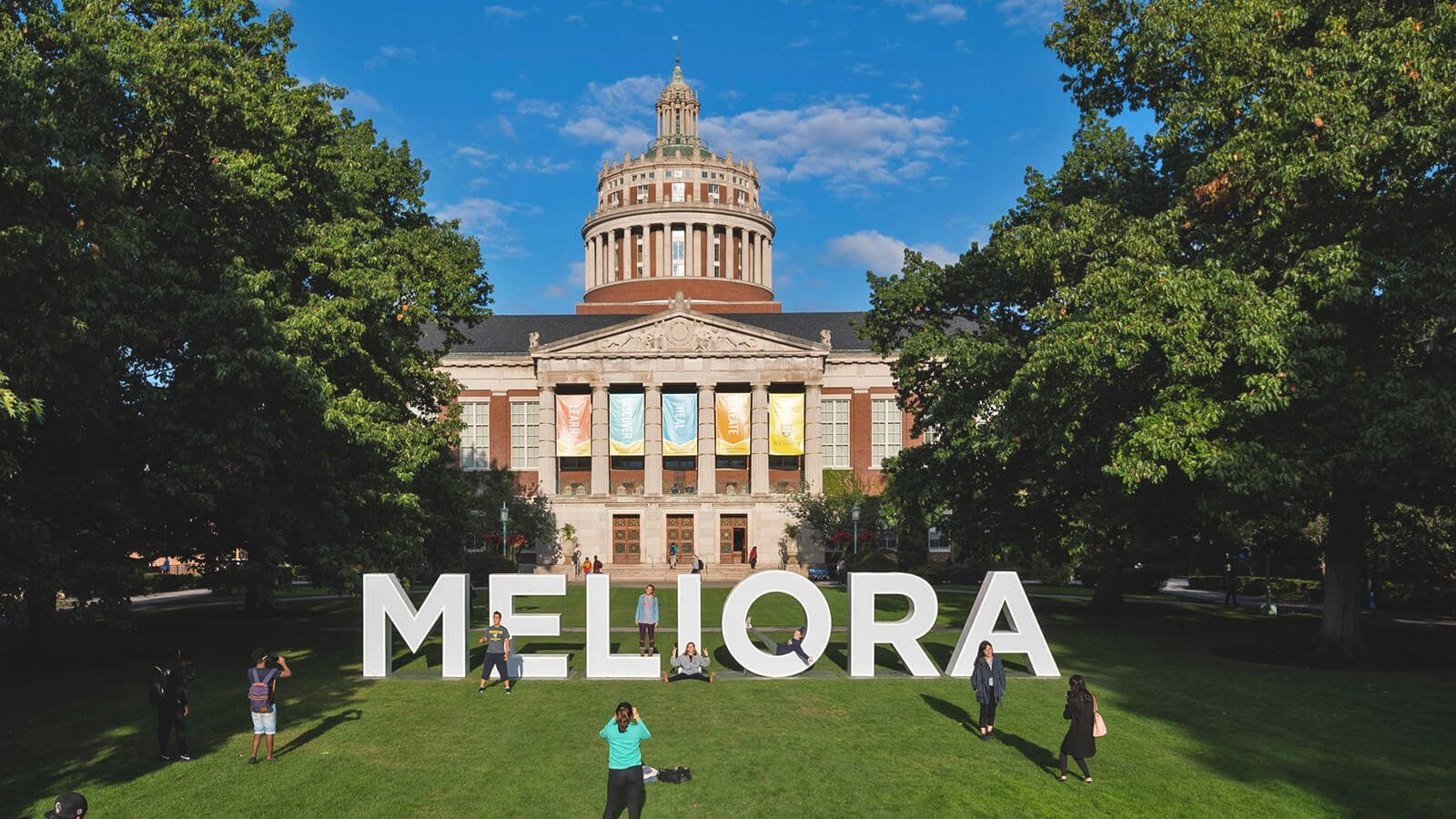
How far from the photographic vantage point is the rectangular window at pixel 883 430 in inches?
2928

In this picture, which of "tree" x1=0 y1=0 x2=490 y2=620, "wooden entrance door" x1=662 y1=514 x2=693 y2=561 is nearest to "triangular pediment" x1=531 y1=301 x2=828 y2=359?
"wooden entrance door" x1=662 y1=514 x2=693 y2=561

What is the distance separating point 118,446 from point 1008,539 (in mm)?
25292

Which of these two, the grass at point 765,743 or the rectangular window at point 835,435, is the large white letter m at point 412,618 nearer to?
the grass at point 765,743

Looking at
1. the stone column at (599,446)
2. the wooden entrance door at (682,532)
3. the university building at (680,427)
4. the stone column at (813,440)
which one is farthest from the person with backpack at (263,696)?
the stone column at (813,440)

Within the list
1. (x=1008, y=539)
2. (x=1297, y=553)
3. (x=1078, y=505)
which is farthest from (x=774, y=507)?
(x=1078, y=505)

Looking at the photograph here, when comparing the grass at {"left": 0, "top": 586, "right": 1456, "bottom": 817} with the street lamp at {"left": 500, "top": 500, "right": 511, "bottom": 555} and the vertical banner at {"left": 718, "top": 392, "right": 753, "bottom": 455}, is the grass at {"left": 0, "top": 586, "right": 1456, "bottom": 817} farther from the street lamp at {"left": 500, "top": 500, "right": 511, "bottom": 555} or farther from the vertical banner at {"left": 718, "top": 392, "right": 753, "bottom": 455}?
the vertical banner at {"left": 718, "top": 392, "right": 753, "bottom": 455}

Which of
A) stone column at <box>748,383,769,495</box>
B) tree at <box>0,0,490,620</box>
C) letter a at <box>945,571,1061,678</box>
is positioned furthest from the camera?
stone column at <box>748,383,769,495</box>

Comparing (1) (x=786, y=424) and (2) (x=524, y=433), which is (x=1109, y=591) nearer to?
(1) (x=786, y=424)

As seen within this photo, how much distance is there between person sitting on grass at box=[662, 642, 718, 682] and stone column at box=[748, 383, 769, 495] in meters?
47.1

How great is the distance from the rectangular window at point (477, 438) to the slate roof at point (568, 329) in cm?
416

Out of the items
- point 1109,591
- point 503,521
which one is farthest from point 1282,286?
point 503,521

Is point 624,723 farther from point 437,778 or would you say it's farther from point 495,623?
point 495,623

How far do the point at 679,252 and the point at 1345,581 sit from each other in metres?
83.8

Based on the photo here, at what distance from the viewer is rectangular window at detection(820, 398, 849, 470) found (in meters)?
74.8
